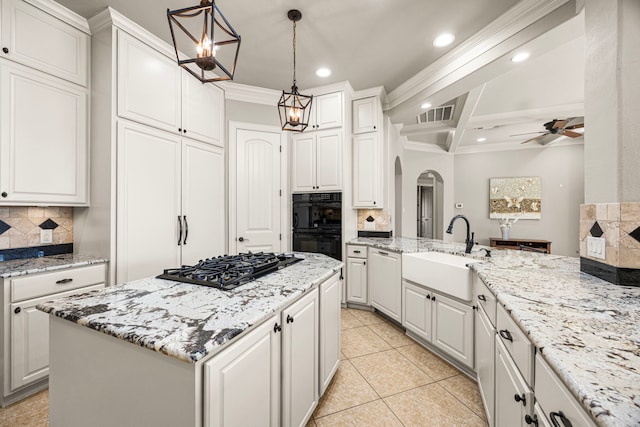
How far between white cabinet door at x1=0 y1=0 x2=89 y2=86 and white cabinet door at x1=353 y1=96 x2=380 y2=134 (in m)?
2.82

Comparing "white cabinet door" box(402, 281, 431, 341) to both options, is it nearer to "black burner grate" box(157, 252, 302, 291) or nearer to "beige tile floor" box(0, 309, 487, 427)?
"beige tile floor" box(0, 309, 487, 427)

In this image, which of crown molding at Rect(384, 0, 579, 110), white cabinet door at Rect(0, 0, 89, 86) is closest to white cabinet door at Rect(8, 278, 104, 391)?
white cabinet door at Rect(0, 0, 89, 86)

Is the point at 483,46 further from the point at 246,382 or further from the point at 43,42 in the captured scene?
the point at 43,42

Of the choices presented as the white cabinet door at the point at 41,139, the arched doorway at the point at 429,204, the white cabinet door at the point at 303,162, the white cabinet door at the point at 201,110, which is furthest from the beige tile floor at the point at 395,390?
the arched doorway at the point at 429,204

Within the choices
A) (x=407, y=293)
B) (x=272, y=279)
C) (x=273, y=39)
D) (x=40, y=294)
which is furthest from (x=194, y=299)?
(x=273, y=39)

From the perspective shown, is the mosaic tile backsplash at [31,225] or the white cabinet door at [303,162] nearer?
the mosaic tile backsplash at [31,225]

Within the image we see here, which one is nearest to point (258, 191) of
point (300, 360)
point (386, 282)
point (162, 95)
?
point (162, 95)

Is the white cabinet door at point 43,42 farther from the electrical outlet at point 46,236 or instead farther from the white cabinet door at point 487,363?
the white cabinet door at point 487,363

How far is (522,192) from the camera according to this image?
598cm

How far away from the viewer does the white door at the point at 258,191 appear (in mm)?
3348

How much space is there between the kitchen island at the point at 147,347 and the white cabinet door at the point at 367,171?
2.45m

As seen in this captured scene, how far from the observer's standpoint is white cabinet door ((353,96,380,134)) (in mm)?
3492

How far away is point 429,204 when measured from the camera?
26.8 feet

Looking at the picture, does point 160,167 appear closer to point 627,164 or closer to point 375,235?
point 375,235
